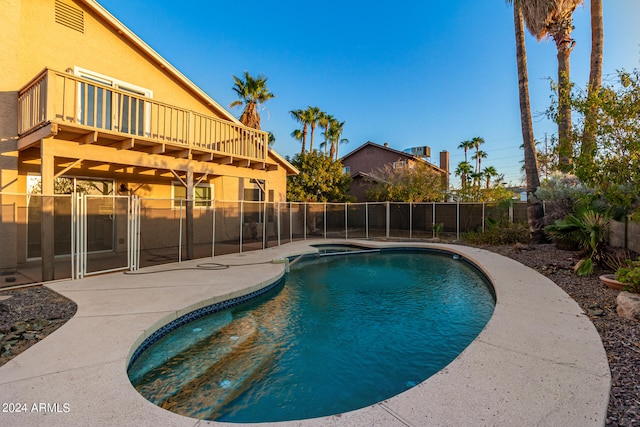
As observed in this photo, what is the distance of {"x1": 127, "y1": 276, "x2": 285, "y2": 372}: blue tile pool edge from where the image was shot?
149 inches

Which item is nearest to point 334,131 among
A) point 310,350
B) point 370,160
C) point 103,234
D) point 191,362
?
point 370,160

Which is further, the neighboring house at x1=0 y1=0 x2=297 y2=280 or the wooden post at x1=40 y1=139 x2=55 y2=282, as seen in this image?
the neighboring house at x1=0 y1=0 x2=297 y2=280

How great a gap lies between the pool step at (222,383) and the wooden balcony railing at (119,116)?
5489 mm

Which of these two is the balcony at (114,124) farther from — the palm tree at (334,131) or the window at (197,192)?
the palm tree at (334,131)

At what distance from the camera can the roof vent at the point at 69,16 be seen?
26.5 ft

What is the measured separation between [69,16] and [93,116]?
360cm

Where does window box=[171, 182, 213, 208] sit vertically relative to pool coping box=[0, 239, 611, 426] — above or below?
above

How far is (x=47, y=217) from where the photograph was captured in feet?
19.8

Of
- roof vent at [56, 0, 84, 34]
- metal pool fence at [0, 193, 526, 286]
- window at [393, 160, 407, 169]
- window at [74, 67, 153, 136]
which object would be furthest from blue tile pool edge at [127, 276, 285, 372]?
window at [393, 160, 407, 169]

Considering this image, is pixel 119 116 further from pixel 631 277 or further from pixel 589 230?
pixel 589 230

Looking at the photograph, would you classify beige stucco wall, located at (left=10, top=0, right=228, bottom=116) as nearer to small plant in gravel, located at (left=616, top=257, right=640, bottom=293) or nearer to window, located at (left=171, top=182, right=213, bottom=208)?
window, located at (left=171, top=182, right=213, bottom=208)

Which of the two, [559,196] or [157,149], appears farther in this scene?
[559,196]

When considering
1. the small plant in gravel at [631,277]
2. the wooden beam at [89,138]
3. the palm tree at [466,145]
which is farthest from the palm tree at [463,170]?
the wooden beam at [89,138]

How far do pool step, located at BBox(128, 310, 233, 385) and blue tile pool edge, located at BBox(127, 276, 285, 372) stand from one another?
0.05m
